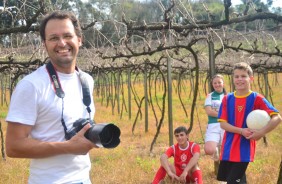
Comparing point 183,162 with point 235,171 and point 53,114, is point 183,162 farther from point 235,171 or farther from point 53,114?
point 53,114

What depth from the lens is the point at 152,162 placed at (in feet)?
26.1

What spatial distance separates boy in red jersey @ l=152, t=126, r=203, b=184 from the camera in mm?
5371

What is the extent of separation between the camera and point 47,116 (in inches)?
71.9

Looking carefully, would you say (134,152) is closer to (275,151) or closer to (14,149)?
(275,151)

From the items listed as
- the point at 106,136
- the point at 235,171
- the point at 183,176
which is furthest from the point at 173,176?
the point at 106,136

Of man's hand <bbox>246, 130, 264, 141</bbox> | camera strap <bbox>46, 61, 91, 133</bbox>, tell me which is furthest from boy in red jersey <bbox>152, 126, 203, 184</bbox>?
camera strap <bbox>46, 61, 91, 133</bbox>

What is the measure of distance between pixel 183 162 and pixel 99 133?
155 inches

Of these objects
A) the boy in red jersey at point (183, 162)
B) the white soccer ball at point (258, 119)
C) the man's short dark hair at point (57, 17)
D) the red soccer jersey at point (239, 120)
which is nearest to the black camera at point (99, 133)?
the man's short dark hair at point (57, 17)

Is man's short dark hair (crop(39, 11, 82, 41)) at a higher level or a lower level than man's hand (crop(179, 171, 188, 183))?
higher

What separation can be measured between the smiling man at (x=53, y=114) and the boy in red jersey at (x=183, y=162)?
139 inches

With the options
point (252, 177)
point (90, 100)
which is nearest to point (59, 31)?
point (90, 100)

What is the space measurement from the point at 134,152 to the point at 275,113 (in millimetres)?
6390

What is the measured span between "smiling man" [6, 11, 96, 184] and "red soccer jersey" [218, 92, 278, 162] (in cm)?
202

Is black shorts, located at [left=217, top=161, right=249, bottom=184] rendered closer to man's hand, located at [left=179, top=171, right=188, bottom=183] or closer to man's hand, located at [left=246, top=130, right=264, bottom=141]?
man's hand, located at [left=246, top=130, right=264, bottom=141]
